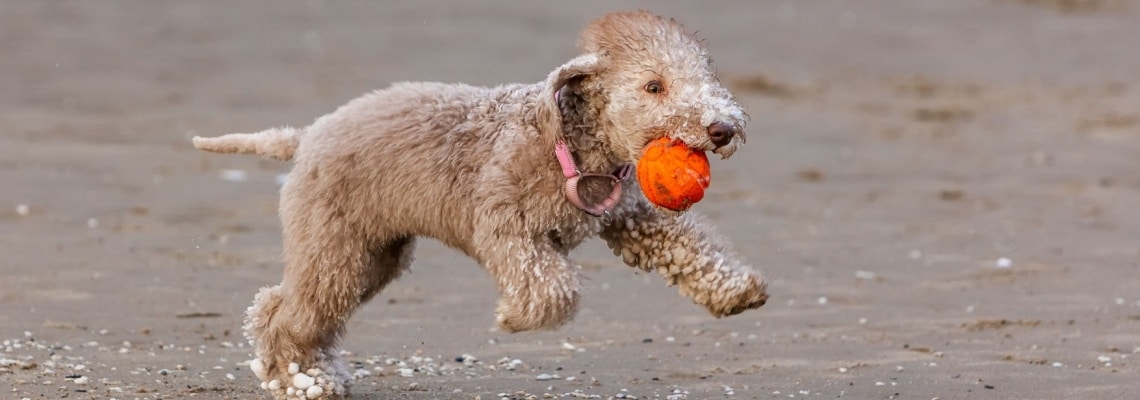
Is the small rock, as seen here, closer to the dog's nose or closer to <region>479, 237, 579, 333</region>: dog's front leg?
<region>479, 237, 579, 333</region>: dog's front leg

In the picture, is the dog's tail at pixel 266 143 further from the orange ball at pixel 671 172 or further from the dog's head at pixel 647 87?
the orange ball at pixel 671 172

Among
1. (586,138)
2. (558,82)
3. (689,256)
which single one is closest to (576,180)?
(586,138)

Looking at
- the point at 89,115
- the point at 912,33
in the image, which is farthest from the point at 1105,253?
the point at 89,115

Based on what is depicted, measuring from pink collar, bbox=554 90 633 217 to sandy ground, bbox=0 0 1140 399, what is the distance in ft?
4.23

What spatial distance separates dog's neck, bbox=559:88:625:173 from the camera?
212 inches

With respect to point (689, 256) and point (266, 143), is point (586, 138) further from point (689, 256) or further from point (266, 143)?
point (266, 143)

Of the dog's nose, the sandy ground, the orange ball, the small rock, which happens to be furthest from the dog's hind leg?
the dog's nose

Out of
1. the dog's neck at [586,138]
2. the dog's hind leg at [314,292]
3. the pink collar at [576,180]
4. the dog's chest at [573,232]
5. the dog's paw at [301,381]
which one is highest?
the dog's neck at [586,138]

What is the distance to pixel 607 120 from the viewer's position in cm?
533

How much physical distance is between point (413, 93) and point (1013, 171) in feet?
23.6

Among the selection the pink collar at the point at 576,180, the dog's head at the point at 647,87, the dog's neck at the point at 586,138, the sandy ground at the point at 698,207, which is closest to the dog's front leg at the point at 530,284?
the pink collar at the point at 576,180

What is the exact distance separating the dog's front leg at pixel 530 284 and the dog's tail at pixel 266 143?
1122 millimetres

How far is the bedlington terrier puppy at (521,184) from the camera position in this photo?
521cm

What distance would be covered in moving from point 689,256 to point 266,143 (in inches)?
69.9
